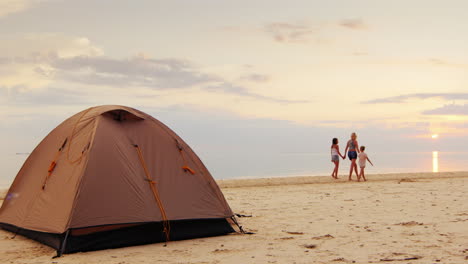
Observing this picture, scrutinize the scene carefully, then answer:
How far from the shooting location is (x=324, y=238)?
8.55m

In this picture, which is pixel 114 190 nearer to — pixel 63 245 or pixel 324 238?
pixel 63 245

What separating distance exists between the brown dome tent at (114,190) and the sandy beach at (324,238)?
270 mm

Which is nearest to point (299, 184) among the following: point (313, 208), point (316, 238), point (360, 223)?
point (313, 208)

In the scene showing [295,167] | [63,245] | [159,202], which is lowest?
[63,245]

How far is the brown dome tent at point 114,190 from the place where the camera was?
786cm

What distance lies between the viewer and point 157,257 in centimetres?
735

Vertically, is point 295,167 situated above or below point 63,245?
above

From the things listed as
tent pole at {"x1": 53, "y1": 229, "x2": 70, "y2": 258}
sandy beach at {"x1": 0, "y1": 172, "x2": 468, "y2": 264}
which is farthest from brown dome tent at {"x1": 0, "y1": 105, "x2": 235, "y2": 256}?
sandy beach at {"x1": 0, "y1": 172, "x2": 468, "y2": 264}

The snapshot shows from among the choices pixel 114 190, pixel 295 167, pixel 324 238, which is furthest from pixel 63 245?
pixel 295 167

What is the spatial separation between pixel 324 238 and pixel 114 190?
3.70m

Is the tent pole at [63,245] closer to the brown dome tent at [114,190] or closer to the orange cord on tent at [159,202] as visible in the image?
the brown dome tent at [114,190]

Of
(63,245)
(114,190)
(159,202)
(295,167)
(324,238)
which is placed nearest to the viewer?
(63,245)

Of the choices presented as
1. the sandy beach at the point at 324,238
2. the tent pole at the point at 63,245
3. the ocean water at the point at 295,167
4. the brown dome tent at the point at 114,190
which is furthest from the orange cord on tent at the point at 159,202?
the ocean water at the point at 295,167

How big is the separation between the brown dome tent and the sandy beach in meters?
0.27
